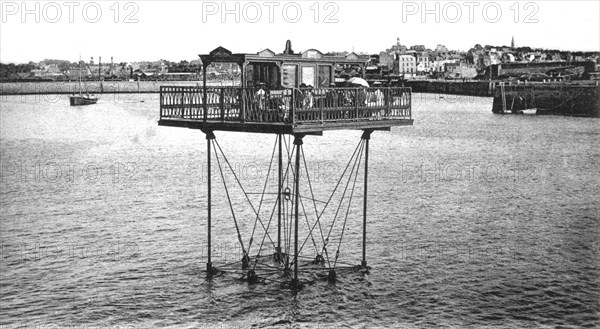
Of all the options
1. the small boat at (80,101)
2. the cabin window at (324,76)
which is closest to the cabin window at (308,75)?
the cabin window at (324,76)

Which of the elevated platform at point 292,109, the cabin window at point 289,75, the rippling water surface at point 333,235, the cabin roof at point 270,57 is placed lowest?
the rippling water surface at point 333,235

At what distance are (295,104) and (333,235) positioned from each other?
14703mm

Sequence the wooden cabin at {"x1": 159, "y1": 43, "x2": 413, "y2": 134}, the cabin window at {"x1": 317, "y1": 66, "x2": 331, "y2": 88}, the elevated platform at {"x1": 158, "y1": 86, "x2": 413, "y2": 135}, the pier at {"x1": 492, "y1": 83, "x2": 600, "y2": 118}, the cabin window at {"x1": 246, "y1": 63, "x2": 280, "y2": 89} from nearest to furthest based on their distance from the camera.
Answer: the elevated platform at {"x1": 158, "y1": 86, "x2": 413, "y2": 135}
the wooden cabin at {"x1": 159, "y1": 43, "x2": 413, "y2": 134}
the cabin window at {"x1": 246, "y1": 63, "x2": 280, "y2": 89}
the cabin window at {"x1": 317, "y1": 66, "x2": 331, "y2": 88}
the pier at {"x1": 492, "y1": 83, "x2": 600, "y2": 118}

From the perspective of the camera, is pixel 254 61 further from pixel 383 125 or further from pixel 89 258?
pixel 89 258

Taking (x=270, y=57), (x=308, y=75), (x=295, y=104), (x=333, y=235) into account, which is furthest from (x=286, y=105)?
(x=333, y=235)

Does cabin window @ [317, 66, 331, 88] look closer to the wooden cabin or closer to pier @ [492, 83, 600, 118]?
the wooden cabin

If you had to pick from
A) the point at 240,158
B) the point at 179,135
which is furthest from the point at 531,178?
the point at 179,135

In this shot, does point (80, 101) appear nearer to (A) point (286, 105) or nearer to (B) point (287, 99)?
(B) point (287, 99)

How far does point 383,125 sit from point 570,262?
484 inches

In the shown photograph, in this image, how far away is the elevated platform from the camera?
25.3m

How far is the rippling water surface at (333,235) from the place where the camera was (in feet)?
90.2

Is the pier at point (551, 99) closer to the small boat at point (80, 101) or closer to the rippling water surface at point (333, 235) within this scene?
the rippling water surface at point (333, 235)

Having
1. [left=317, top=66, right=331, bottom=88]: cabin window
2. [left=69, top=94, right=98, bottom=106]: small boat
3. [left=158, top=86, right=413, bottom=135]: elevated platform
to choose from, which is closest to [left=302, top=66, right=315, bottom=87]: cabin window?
[left=317, top=66, right=331, bottom=88]: cabin window

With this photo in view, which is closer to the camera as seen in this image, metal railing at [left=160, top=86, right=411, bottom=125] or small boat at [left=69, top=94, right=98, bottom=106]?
metal railing at [left=160, top=86, right=411, bottom=125]
